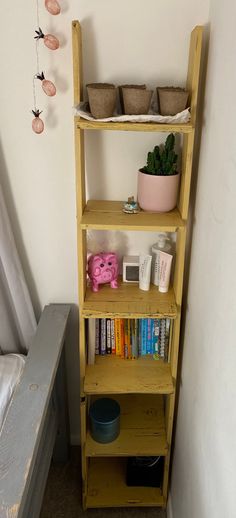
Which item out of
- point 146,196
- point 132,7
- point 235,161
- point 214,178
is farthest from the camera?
point 146,196

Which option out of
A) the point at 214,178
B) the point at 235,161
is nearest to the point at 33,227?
the point at 214,178

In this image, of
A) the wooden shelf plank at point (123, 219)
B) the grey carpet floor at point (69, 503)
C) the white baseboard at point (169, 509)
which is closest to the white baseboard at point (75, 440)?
the grey carpet floor at point (69, 503)

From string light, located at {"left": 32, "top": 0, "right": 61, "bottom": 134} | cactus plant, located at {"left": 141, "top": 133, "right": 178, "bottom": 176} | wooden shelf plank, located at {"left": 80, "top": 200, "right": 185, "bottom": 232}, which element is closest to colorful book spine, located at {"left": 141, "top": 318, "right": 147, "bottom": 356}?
wooden shelf plank, located at {"left": 80, "top": 200, "right": 185, "bottom": 232}

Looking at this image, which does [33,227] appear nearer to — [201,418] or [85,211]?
[85,211]

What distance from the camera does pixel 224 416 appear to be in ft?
2.74

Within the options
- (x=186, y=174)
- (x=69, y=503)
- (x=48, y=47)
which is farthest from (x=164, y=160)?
(x=69, y=503)

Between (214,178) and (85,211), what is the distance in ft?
1.50

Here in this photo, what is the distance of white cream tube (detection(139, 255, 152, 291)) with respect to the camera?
4.49 ft

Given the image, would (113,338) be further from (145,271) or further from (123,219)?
(123,219)

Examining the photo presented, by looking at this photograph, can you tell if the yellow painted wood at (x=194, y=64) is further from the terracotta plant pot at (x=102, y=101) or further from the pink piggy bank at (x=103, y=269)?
the pink piggy bank at (x=103, y=269)

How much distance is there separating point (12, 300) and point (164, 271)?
22.7 inches

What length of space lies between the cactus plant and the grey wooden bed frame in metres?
A: 0.64

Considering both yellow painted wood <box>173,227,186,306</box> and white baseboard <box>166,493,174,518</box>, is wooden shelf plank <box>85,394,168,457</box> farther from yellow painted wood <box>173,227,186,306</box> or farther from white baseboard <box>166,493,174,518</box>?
yellow painted wood <box>173,227,186,306</box>

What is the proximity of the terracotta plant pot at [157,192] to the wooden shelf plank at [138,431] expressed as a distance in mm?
870
